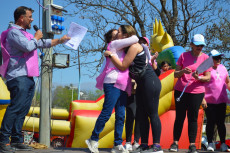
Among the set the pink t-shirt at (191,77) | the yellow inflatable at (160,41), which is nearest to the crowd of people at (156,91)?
the pink t-shirt at (191,77)

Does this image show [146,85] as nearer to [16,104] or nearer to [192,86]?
[192,86]

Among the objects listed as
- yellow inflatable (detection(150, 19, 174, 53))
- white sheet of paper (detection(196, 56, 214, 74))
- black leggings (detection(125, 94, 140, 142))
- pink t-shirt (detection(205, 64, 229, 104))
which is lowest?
black leggings (detection(125, 94, 140, 142))

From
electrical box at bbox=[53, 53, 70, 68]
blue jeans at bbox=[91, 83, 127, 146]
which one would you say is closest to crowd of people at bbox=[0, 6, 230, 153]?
blue jeans at bbox=[91, 83, 127, 146]

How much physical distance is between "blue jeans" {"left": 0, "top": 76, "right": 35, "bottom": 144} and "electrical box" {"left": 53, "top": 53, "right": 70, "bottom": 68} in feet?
5.54

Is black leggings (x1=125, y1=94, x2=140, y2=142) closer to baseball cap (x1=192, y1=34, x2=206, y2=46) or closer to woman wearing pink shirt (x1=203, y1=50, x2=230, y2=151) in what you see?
baseball cap (x1=192, y1=34, x2=206, y2=46)

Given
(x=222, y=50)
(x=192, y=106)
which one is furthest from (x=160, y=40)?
(x=222, y=50)

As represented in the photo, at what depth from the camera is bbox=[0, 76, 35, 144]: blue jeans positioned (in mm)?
3762

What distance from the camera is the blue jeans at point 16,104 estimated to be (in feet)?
12.3

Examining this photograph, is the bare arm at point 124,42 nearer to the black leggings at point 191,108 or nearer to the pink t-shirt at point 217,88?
the black leggings at point 191,108

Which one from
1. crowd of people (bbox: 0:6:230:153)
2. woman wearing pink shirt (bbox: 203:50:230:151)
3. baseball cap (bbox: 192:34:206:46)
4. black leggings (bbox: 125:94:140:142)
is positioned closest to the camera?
crowd of people (bbox: 0:6:230:153)

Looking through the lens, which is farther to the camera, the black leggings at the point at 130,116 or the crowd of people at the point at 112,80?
the black leggings at the point at 130,116

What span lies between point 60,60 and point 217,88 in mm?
2670

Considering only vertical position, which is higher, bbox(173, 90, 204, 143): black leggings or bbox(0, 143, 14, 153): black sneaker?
bbox(173, 90, 204, 143): black leggings

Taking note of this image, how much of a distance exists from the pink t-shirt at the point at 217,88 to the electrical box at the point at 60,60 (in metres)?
2.44
